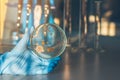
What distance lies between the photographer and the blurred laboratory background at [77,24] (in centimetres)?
641

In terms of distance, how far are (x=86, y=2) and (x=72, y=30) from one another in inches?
23.2

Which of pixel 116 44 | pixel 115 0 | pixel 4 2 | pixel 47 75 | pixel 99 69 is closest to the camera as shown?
pixel 47 75

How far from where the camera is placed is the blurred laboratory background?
6410 mm

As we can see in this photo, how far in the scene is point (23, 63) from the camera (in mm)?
4531

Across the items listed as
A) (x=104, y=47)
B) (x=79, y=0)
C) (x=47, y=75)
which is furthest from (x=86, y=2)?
(x=47, y=75)

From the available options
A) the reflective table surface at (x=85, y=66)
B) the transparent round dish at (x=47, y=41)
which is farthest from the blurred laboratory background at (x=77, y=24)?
the transparent round dish at (x=47, y=41)

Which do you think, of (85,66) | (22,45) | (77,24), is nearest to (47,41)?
(22,45)

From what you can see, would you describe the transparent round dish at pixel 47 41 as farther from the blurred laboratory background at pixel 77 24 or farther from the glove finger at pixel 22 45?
the blurred laboratory background at pixel 77 24

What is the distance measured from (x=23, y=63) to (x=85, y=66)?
1.02 m

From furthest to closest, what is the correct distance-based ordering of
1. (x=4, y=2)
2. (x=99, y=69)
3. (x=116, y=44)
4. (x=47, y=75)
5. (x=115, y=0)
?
(x=115, y=0) < (x=116, y=44) < (x=4, y=2) < (x=99, y=69) < (x=47, y=75)

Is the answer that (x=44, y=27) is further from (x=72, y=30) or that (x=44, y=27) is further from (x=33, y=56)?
(x=72, y=30)

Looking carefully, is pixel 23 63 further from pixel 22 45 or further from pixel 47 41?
pixel 47 41

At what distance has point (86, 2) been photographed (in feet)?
24.9

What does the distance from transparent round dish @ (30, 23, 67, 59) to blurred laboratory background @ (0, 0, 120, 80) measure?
95 cm
